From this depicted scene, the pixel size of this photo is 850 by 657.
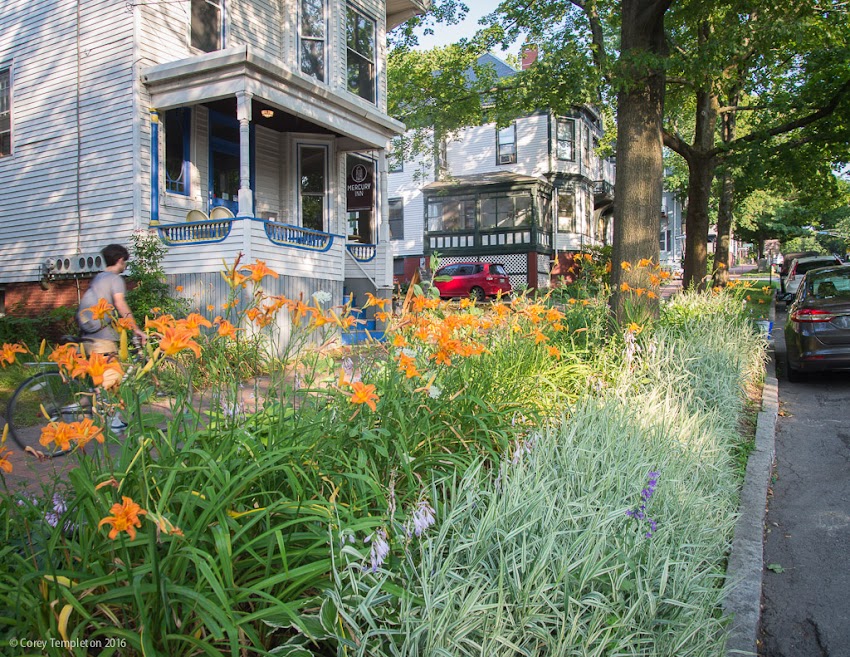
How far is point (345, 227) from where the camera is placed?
1599 cm

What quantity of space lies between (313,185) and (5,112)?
6.62 m

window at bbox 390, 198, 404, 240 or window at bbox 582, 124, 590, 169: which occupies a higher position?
window at bbox 582, 124, 590, 169

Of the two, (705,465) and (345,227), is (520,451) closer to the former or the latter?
(705,465)

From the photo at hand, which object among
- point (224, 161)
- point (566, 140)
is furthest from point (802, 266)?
point (224, 161)

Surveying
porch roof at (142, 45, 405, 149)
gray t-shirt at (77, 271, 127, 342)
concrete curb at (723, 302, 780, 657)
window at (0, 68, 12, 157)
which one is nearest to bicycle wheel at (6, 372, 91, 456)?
gray t-shirt at (77, 271, 127, 342)

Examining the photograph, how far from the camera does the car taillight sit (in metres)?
9.22

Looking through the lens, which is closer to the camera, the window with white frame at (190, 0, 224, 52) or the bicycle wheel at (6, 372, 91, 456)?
the bicycle wheel at (6, 372, 91, 456)

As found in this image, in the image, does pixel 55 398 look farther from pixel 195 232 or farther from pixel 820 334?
pixel 820 334

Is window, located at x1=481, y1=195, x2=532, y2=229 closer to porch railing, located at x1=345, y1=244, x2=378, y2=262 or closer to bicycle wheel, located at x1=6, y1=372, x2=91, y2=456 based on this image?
porch railing, located at x1=345, y1=244, x2=378, y2=262

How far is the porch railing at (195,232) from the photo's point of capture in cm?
1072

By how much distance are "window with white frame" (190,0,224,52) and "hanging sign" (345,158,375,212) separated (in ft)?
14.6

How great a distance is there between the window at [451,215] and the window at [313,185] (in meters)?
18.2

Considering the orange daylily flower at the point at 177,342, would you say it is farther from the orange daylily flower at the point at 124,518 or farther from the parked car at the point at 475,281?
the parked car at the point at 475,281

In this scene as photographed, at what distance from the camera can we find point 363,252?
15.6 meters
